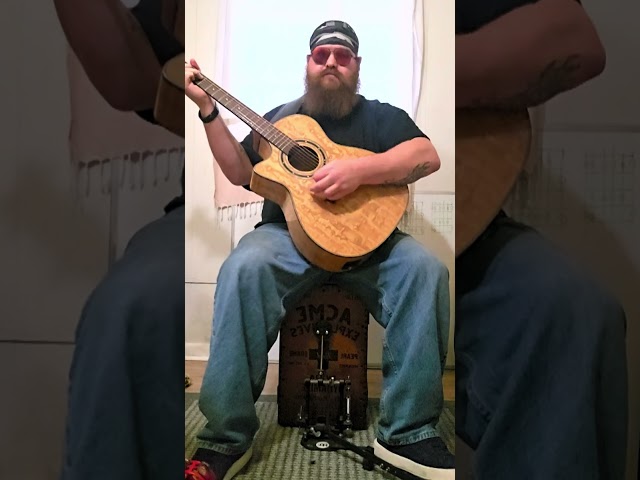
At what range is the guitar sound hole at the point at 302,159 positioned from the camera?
973 millimetres

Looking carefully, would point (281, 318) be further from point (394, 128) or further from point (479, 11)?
point (479, 11)

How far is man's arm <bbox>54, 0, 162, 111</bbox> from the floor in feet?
1.20

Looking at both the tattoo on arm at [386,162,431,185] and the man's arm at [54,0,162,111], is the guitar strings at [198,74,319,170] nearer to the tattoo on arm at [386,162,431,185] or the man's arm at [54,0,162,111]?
the tattoo on arm at [386,162,431,185]

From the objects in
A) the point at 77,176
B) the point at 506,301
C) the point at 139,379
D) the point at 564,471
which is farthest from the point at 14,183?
the point at 564,471

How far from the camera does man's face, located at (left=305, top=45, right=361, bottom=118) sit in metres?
1.02

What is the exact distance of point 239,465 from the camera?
3.03 ft

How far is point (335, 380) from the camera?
1025 millimetres

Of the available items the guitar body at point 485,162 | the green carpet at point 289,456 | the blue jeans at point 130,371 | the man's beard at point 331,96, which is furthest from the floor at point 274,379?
the man's beard at point 331,96

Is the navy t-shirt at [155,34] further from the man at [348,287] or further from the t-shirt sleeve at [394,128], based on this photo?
the t-shirt sleeve at [394,128]

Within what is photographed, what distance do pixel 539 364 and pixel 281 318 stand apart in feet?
1.52

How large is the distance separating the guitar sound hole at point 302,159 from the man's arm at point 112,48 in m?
0.37

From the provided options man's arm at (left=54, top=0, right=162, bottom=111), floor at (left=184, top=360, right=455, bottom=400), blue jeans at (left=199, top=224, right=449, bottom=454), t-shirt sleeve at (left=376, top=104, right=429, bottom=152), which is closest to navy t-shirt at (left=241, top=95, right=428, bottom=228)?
t-shirt sleeve at (left=376, top=104, right=429, bottom=152)

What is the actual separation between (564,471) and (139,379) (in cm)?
47

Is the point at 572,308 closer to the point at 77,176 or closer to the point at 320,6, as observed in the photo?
the point at 77,176
